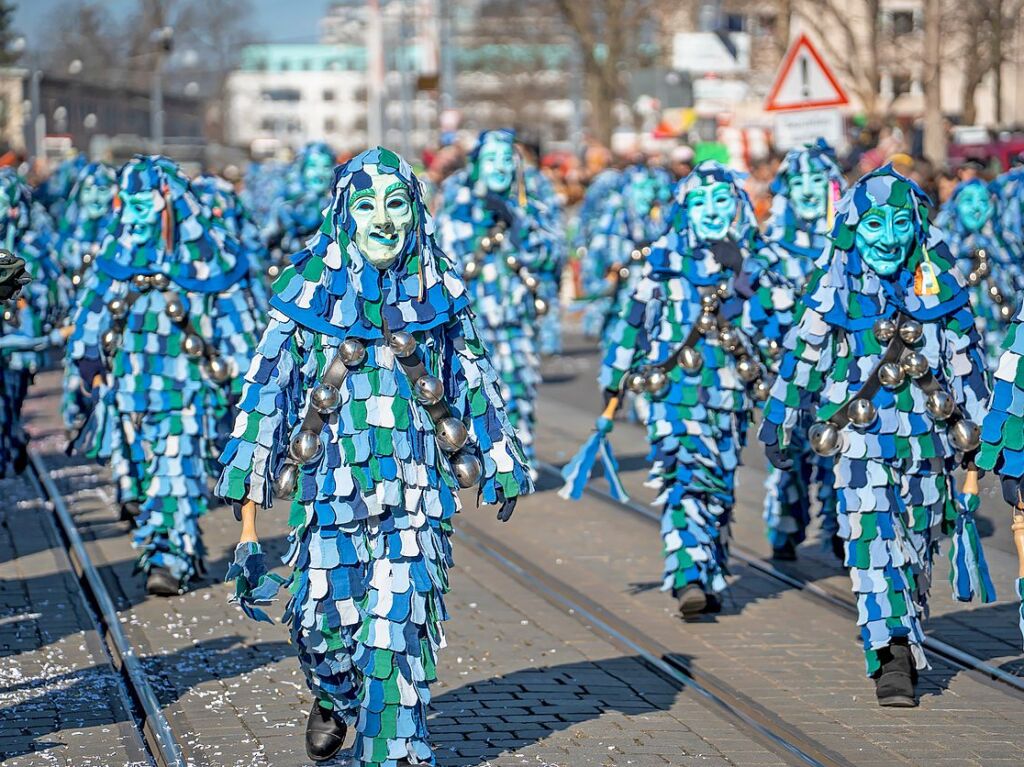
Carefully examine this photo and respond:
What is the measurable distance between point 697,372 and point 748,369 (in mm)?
233

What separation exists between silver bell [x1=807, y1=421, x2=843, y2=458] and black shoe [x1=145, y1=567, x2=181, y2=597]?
11.1 ft

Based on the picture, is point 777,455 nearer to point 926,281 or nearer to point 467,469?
point 926,281

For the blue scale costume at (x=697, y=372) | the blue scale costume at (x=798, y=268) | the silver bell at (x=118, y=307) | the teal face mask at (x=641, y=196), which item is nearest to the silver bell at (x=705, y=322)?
the blue scale costume at (x=697, y=372)

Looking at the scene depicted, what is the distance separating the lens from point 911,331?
7.35 meters

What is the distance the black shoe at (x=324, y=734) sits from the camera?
21.4ft

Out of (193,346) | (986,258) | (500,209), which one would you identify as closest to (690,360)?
(193,346)

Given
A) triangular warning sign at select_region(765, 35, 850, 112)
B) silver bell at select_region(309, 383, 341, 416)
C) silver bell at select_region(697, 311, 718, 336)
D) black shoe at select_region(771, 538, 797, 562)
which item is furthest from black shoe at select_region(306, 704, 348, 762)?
triangular warning sign at select_region(765, 35, 850, 112)

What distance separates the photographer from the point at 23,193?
11984 millimetres

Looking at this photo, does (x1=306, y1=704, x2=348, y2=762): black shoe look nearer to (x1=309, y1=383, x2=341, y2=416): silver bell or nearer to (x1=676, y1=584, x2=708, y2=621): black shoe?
(x1=309, y1=383, x2=341, y2=416): silver bell

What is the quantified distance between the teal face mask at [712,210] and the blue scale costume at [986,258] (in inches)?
226

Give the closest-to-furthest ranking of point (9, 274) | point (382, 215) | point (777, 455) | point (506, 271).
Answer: point (382, 215) → point (9, 274) → point (777, 455) → point (506, 271)

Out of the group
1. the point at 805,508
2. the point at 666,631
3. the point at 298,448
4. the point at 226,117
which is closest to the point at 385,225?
the point at 298,448

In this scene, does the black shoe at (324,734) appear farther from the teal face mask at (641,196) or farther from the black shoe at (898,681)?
the teal face mask at (641,196)

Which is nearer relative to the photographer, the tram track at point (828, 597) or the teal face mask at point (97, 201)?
the tram track at point (828, 597)
